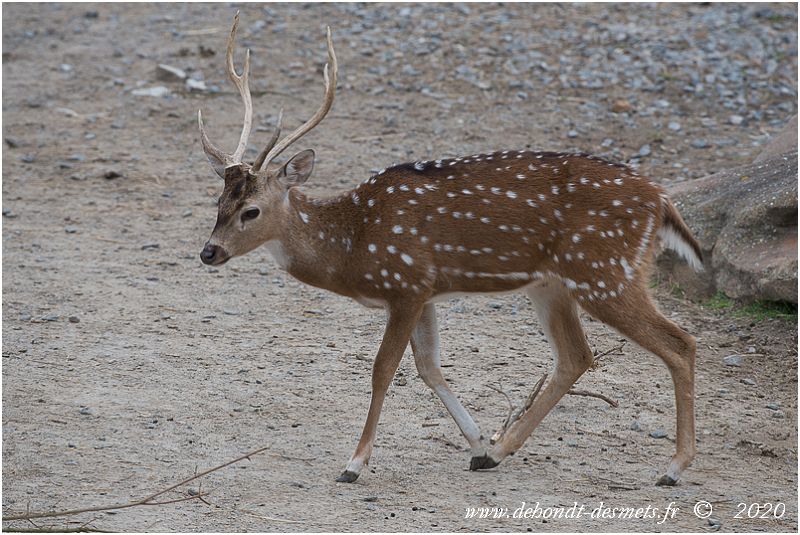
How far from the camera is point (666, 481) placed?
6035 millimetres

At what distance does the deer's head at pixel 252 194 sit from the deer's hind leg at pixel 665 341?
1663mm

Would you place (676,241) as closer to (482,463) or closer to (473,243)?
(473,243)

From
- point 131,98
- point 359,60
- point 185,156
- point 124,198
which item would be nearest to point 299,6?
point 359,60

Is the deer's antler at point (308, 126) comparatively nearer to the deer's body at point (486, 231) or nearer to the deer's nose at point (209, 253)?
the deer's body at point (486, 231)

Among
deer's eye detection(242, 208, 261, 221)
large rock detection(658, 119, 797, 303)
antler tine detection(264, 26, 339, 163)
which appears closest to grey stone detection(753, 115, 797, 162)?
large rock detection(658, 119, 797, 303)

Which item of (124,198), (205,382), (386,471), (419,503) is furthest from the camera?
(124,198)

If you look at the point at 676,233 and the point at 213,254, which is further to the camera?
the point at 676,233

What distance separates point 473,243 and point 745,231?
3014 mm

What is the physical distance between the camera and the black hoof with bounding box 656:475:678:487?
6.03 m

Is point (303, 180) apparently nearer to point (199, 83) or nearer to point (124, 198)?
point (124, 198)

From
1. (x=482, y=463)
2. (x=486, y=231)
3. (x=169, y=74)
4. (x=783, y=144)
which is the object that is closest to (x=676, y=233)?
(x=486, y=231)

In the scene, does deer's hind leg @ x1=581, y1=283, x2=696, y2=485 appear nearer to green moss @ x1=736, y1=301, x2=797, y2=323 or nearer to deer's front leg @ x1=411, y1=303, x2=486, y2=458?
deer's front leg @ x1=411, y1=303, x2=486, y2=458

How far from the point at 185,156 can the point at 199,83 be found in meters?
1.71

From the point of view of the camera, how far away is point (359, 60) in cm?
1320
